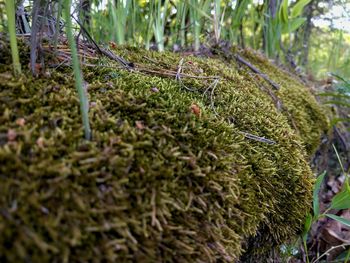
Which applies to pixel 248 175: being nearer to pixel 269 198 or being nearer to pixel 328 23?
pixel 269 198

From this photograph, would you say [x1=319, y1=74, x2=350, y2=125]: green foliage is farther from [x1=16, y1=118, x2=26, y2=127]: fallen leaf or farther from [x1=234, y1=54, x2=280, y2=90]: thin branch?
[x1=16, y1=118, x2=26, y2=127]: fallen leaf

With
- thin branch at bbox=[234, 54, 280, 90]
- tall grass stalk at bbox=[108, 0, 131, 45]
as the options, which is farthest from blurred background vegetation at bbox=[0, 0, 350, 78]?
thin branch at bbox=[234, 54, 280, 90]

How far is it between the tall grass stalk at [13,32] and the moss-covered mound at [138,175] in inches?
1.2

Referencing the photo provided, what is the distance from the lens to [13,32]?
29.9 inches

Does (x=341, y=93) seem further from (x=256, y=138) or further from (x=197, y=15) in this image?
(x=256, y=138)

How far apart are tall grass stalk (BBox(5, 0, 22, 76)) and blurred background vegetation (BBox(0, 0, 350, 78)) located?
0.18 feet

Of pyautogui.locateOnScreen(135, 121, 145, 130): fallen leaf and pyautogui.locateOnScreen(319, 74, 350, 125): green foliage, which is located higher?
pyautogui.locateOnScreen(135, 121, 145, 130): fallen leaf

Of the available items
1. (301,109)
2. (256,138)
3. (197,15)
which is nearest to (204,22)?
(197,15)

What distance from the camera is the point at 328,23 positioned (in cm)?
308

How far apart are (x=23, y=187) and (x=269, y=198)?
632mm

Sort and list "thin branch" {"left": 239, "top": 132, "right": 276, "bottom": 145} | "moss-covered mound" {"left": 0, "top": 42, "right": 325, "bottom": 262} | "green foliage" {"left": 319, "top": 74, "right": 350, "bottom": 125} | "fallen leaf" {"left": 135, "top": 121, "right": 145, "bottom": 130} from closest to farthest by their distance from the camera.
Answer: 1. "moss-covered mound" {"left": 0, "top": 42, "right": 325, "bottom": 262}
2. "fallen leaf" {"left": 135, "top": 121, "right": 145, "bottom": 130}
3. "thin branch" {"left": 239, "top": 132, "right": 276, "bottom": 145}
4. "green foliage" {"left": 319, "top": 74, "right": 350, "bottom": 125}

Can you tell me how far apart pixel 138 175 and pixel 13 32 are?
47 cm

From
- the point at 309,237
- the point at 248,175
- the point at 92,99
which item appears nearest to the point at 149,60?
the point at 92,99

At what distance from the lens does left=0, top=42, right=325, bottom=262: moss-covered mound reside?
493 mm
